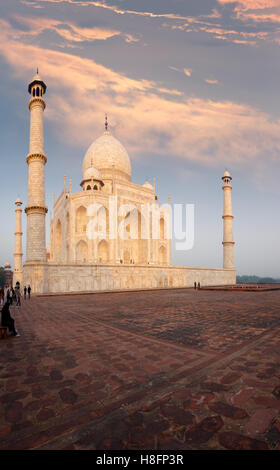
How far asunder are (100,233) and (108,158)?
484 inches

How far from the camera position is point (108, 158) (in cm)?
3488

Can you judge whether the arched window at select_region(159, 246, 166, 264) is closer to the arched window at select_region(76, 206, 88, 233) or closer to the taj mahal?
the taj mahal

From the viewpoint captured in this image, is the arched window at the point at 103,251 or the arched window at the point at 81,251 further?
the arched window at the point at 103,251

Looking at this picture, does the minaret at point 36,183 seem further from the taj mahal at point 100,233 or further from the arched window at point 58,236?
the arched window at point 58,236

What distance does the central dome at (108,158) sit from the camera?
34731 millimetres

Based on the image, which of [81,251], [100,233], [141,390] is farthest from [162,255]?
[141,390]

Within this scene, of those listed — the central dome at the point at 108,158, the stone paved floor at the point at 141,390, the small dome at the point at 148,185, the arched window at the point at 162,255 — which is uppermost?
the central dome at the point at 108,158

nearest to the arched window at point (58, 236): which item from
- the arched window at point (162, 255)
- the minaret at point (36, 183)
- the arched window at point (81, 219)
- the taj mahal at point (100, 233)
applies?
the taj mahal at point (100, 233)

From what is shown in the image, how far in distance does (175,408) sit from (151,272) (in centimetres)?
2225

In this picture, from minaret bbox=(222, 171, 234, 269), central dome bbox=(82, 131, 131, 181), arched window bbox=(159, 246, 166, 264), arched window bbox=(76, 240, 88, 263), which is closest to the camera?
arched window bbox=(76, 240, 88, 263)

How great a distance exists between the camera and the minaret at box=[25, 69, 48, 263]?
1812 cm

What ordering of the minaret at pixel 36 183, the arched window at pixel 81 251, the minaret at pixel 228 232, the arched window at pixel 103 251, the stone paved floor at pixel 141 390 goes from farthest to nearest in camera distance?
the minaret at pixel 228 232 → the arched window at pixel 103 251 → the arched window at pixel 81 251 → the minaret at pixel 36 183 → the stone paved floor at pixel 141 390

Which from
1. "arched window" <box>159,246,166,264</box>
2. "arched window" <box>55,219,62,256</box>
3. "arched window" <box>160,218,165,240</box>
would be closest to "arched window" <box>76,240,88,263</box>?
"arched window" <box>55,219,62,256</box>

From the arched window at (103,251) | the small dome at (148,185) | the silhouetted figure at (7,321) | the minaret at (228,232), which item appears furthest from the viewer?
the small dome at (148,185)
